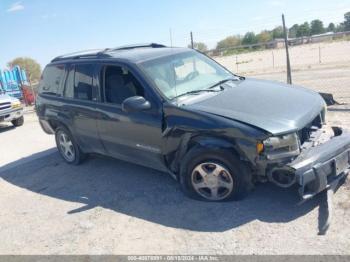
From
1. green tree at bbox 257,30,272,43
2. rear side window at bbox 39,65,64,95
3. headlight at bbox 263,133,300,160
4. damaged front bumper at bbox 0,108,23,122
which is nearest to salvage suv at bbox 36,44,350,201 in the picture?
headlight at bbox 263,133,300,160

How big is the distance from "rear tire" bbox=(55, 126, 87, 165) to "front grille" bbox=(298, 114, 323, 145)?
3676 mm

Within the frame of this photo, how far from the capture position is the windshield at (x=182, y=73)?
4758mm

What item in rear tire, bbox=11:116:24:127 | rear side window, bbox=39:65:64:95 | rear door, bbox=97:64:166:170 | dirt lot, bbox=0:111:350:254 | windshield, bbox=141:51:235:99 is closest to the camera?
dirt lot, bbox=0:111:350:254

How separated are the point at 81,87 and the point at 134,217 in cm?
237

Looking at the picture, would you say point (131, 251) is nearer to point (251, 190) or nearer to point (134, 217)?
point (134, 217)

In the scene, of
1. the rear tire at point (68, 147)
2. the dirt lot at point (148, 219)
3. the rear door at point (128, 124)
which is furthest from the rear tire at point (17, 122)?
the rear door at point (128, 124)

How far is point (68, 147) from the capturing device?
21.3ft

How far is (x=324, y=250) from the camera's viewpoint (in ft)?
10.7

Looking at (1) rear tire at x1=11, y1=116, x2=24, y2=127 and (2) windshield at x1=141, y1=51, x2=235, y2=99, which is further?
(1) rear tire at x1=11, y1=116, x2=24, y2=127

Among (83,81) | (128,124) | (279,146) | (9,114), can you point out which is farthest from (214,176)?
(9,114)

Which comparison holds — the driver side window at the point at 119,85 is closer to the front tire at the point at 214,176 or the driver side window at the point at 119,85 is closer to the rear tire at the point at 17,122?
the front tire at the point at 214,176

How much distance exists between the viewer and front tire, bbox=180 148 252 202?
13.3ft

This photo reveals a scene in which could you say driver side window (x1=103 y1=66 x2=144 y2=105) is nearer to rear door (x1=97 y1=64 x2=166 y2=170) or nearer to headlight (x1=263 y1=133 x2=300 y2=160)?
rear door (x1=97 y1=64 x2=166 y2=170)

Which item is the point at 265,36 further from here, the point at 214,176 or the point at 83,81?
the point at 214,176
